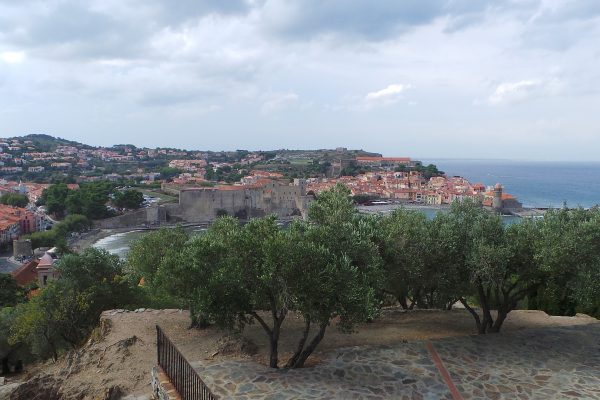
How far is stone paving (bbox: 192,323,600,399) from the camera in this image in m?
6.11

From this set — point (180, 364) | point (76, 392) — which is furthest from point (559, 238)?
point (76, 392)

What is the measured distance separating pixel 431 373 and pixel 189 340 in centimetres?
475

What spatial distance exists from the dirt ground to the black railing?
0.82 meters

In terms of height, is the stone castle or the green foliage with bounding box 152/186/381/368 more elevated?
the green foliage with bounding box 152/186/381/368

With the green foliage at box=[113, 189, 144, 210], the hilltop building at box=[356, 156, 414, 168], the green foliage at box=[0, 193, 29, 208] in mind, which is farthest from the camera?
the hilltop building at box=[356, 156, 414, 168]

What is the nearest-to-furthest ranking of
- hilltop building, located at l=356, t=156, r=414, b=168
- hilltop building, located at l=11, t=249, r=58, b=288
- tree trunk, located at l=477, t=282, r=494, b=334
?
tree trunk, located at l=477, t=282, r=494, b=334 → hilltop building, located at l=11, t=249, r=58, b=288 → hilltop building, located at l=356, t=156, r=414, b=168

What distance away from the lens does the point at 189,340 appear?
9234mm

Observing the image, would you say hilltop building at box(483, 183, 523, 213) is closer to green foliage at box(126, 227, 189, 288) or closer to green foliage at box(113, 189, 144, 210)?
green foliage at box(113, 189, 144, 210)

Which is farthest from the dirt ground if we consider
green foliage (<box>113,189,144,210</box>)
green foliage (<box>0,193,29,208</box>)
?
green foliage (<box>0,193,29,208</box>)

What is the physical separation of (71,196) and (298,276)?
210ft

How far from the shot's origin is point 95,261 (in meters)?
13.4

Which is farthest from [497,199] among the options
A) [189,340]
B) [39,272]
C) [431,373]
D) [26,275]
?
[431,373]

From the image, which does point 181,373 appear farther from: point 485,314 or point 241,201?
point 241,201

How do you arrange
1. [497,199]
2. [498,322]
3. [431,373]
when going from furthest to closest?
[497,199]
[498,322]
[431,373]
